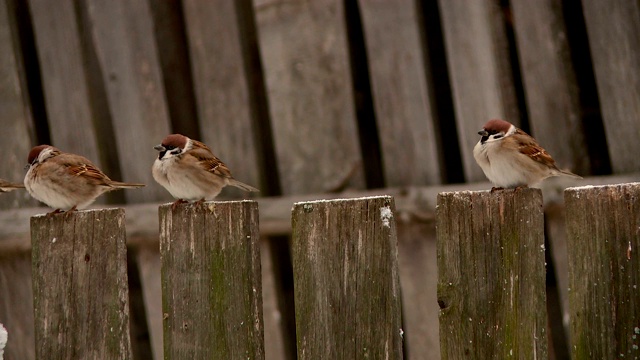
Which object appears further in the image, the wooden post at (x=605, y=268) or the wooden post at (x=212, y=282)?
the wooden post at (x=212, y=282)

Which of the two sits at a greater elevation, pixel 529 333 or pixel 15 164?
pixel 15 164

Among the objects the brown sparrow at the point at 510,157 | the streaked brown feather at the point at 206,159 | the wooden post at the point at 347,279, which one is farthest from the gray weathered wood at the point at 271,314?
the wooden post at the point at 347,279

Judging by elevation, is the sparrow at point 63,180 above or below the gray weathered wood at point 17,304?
above

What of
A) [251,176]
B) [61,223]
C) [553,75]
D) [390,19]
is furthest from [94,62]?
[61,223]

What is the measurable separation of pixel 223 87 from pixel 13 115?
4.14ft

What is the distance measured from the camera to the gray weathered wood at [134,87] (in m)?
5.35

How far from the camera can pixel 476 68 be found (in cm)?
459

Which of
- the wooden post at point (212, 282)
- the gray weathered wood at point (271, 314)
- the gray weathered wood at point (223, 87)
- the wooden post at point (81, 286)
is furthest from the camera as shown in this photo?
the gray weathered wood at point (223, 87)

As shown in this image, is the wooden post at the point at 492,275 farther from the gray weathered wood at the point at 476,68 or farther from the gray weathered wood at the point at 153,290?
the gray weathered wood at the point at 153,290

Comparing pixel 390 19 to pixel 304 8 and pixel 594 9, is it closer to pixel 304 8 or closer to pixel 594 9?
pixel 304 8

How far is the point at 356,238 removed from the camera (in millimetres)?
2484

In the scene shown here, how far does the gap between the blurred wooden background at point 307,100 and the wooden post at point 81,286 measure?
211cm

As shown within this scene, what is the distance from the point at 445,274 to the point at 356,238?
233 mm

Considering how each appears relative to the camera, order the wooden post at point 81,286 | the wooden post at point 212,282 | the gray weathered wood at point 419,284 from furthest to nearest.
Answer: the gray weathered wood at point 419,284 < the wooden post at point 81,286 < the wooden post at point 212,282
